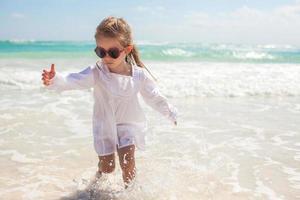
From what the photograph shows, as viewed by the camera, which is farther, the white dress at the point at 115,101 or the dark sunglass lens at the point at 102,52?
the white dress at the point at 115,101

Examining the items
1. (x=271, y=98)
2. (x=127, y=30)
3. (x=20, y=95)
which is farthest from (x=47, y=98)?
(x=127, y=30)

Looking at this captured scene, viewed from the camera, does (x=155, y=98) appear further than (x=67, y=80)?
Yes

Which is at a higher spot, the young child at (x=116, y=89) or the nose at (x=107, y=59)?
the nose at (x=107, y=59)

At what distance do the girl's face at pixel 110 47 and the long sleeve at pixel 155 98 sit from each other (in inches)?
→ 11.3

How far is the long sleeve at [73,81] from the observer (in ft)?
10.8

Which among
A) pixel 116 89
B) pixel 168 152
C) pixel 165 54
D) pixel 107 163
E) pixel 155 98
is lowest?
pixel 165 54

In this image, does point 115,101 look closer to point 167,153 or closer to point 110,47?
point 110,47

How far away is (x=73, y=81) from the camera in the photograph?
3.35m

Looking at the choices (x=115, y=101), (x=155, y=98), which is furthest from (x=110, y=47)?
(x=155, y=98)

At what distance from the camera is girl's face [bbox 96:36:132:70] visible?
10.6 ft

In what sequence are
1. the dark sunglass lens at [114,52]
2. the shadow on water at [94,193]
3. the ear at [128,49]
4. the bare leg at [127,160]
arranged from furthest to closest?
the shadow on water at [94,193]
the bare leg at [127,160]
the ear at [128,49]
the dark sunglass lens at [114,52]

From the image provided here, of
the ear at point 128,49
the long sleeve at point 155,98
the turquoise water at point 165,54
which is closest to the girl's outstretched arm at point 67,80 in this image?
the ear at point 128,49

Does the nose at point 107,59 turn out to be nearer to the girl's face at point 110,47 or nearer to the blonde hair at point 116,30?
the girl's face at point 110,47

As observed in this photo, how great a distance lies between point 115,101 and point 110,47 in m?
0.47
